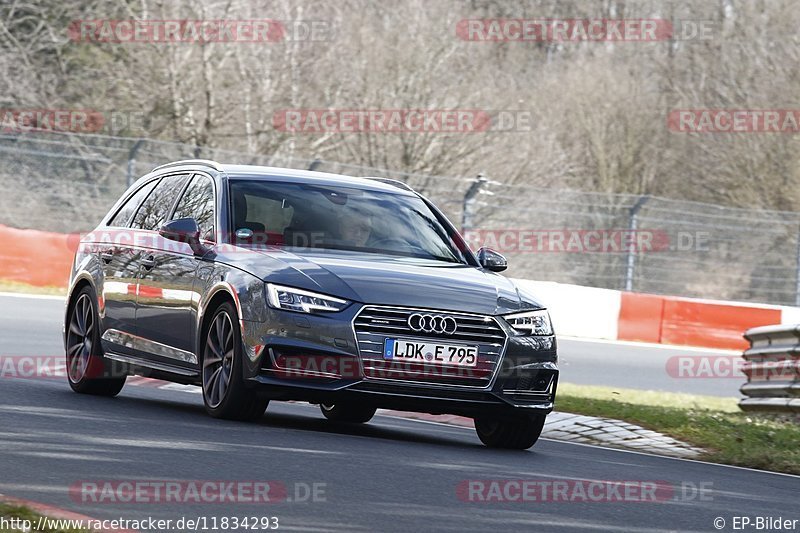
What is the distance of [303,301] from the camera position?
9.17 m

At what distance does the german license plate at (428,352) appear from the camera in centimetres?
917

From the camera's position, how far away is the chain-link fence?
25.6 metres

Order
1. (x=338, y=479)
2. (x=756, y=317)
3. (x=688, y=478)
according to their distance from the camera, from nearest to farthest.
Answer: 1. (x=338, y=479)
2. (x=688, y=478)
3. (x=756, y=317)

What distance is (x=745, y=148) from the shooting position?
39.7 m

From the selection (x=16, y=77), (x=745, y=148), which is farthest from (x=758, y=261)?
(x=16, y=77)

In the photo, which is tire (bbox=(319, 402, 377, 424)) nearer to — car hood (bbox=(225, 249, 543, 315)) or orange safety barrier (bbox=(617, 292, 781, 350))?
car hood (bbox=(225, 249, 543, 315))

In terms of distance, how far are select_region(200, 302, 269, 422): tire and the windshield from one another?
2.21 feet

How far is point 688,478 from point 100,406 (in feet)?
12.8

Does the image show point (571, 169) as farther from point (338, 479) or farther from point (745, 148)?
point (338, 479)

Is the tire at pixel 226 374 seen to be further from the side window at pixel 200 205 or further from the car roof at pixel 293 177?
the car roof at pixel 293 177

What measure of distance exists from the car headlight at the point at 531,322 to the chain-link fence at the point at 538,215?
583 inches
